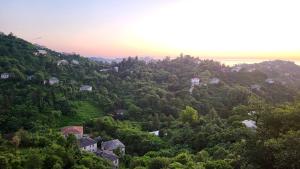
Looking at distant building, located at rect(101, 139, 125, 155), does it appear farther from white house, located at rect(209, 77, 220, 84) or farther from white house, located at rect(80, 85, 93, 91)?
white house, located at rect(209, 77, 220, 84)

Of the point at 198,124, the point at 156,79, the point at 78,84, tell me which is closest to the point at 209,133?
the point at 198,124

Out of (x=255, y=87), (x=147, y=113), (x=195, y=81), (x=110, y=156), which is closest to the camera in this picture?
(x=110, y=156)

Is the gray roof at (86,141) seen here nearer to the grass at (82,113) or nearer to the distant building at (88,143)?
the distant building at (88,143)

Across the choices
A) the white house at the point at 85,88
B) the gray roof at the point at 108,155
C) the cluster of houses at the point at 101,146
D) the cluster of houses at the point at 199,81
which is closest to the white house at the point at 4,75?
the white house at the point at 85,88

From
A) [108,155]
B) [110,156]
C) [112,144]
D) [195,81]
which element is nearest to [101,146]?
[112,144]

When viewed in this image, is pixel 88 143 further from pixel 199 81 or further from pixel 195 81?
pixel 199 81
